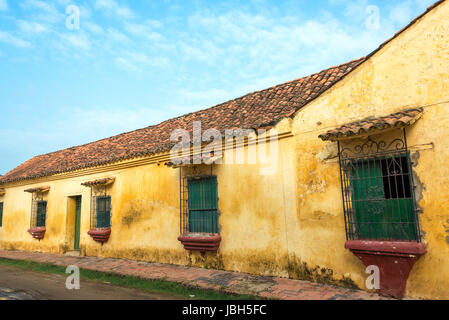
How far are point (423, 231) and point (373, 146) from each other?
4.75 ft

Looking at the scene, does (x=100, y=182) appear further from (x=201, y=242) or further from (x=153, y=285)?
(x=153, y=285)

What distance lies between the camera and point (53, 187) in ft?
39.2

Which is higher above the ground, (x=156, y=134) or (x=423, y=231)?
(x=156, y=134)

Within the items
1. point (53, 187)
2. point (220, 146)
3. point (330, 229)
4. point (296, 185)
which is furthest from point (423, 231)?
point (53, 187)

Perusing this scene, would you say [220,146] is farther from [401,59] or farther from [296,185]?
[401,59]

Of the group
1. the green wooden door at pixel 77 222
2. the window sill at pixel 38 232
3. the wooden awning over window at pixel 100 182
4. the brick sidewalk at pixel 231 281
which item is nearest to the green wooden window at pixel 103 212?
the wooden awning over window at pixel 100 182

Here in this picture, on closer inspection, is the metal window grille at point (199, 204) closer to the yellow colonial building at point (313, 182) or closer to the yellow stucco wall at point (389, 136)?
the yellow colonial building at point (313, 182)

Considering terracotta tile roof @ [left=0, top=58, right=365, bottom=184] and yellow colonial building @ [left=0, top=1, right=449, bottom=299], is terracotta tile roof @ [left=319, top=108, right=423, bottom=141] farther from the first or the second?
terracotta tile roof @ [left=0, top=58, right=365, bottom=184]

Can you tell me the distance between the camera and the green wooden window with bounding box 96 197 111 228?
9.77 meters

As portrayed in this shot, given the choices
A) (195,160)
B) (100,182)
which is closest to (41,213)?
(100,182)

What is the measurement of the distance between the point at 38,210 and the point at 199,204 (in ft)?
27.5

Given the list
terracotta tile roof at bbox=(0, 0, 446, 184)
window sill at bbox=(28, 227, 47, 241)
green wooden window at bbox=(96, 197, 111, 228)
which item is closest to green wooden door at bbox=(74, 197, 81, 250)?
terracotta tile roof at bbox=(0, 0, 446, 184)

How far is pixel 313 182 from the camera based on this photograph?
5797mm
